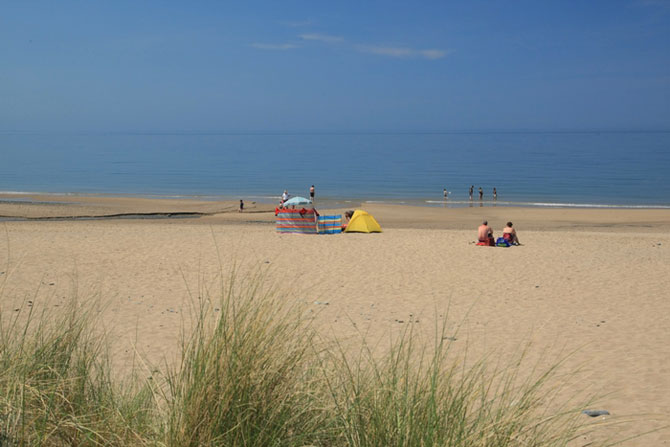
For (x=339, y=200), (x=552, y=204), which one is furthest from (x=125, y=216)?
(x=552, y=204)

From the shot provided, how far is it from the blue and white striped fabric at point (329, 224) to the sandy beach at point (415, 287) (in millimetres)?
591

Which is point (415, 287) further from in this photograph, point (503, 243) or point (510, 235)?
point (510, 235)

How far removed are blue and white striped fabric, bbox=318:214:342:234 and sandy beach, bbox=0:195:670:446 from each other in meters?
0.59

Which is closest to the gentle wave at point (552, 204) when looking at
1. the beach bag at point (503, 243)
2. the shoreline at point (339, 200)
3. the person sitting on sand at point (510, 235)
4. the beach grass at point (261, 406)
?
the shoreline at point (339, 200)

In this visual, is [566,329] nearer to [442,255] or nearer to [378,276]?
[378,276]

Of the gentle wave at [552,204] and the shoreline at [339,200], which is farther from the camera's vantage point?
the shoreline at [339,200]

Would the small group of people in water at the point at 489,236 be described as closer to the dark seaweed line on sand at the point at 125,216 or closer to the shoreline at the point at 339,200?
the dark seaweed line on sand at the point at 125,216

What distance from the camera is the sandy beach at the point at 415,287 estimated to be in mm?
7062

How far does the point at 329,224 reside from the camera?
63.9 ft

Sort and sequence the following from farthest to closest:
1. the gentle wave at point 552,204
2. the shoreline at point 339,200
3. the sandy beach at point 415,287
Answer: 1. the shoreline at point 339,200
2. the gentle wave at point 552,204
3. the sandy beach at point 415,287

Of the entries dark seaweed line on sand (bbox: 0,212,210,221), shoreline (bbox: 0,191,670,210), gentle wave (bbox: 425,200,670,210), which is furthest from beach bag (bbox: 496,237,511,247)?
gentle wave (bbox: 425,200,670,210)

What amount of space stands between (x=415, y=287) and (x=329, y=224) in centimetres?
816

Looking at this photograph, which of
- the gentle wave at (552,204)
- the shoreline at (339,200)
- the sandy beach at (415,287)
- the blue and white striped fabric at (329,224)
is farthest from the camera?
the shoreline at (339,200)

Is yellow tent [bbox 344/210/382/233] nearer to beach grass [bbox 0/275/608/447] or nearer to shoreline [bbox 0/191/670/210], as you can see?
shoreline [bbox 0/191/670/210]
